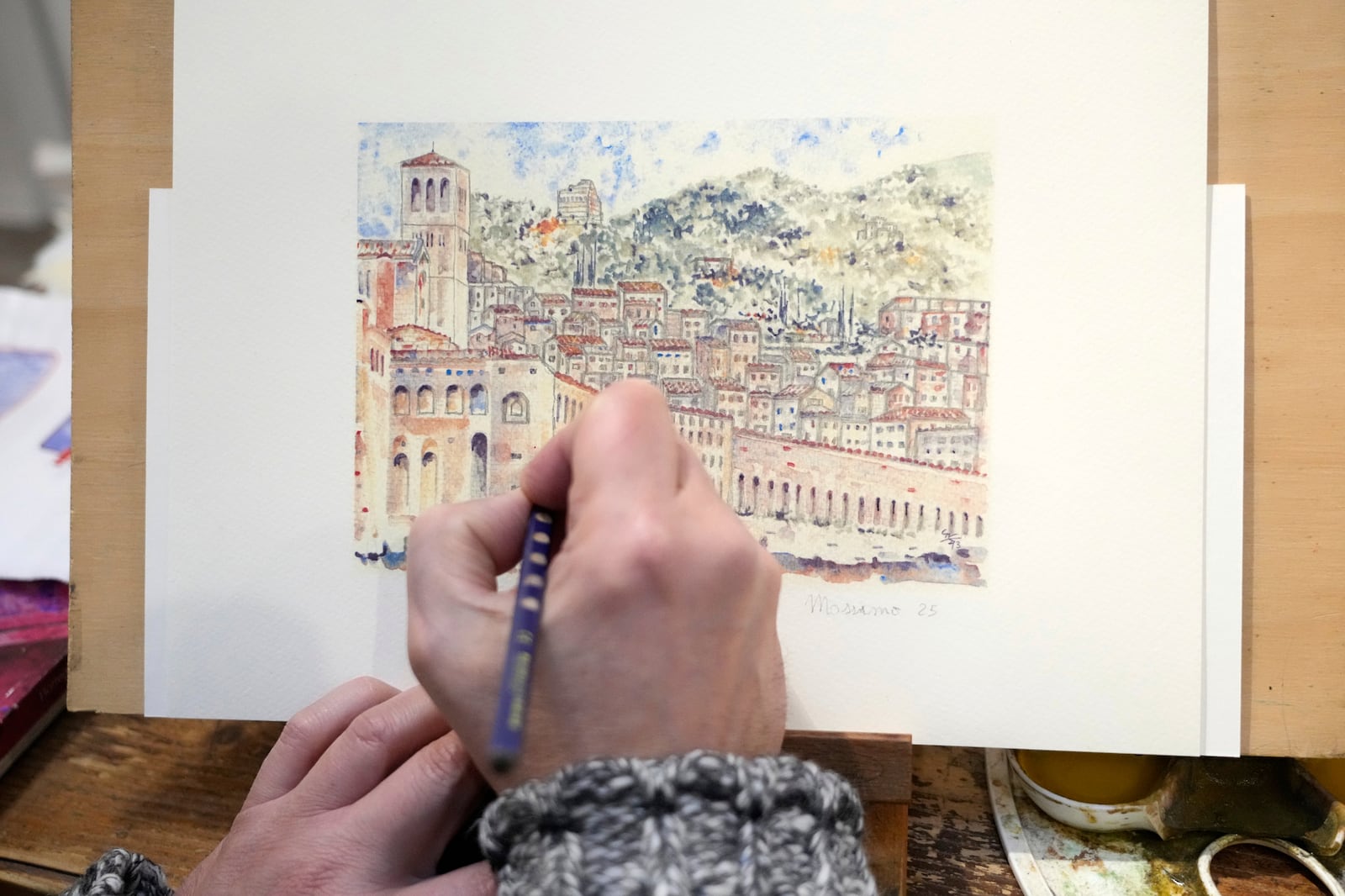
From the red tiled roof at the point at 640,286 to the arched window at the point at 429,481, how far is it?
9.0 inches

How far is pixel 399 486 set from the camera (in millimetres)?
725

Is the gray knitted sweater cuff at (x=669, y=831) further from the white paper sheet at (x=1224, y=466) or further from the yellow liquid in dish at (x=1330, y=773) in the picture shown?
the yellow liquid in dish at (x=1330, y=773)

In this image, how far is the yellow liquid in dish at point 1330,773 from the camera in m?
0.73

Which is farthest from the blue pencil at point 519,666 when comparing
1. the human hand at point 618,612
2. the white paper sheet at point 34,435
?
the white paper sheet at point 34,435

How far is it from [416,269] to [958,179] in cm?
49

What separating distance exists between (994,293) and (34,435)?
1099mm

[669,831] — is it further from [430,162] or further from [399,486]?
[430,162]

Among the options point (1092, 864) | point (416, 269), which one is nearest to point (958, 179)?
point (416, 269)

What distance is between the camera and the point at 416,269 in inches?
28.6

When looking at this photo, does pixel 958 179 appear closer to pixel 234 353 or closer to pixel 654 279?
pixel 654 279

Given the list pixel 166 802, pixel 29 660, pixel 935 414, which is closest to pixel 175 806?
pixel 166 802

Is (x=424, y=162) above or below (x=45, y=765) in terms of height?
above

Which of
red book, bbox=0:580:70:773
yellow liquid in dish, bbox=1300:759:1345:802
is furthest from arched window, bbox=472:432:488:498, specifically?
yellow liquid in dish, bbox=1300:759:1345:802

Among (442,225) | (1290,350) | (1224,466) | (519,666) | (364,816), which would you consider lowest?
(364,816)
